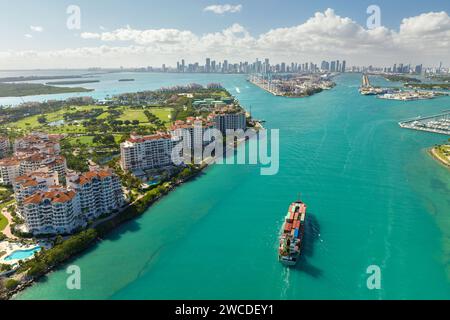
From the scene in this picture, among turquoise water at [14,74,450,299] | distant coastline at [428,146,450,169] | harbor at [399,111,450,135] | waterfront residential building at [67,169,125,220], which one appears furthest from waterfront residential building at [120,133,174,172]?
harbor at [399,111,450,135]

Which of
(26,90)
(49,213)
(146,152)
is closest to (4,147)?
(146,152)

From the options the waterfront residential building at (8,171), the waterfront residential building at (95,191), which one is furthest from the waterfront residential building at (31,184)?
the waterfront residential building at (8,171)

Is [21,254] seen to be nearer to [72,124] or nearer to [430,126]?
[72,124]

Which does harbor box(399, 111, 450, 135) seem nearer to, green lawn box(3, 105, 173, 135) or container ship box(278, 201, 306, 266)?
green lawn box(3, 105, 173, 135)

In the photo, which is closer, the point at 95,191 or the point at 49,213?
the point at 49,213

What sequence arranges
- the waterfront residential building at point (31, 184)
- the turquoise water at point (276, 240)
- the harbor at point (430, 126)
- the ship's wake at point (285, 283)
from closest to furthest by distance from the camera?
the ship's wake at point (285, 283)
the turquoise water at point (276, 240)
the waterfront residential building at point (31, 184)
the harbor at point (430, 126)

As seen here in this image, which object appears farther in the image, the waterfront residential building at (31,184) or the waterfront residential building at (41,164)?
the waterfront residential building at (41,164)

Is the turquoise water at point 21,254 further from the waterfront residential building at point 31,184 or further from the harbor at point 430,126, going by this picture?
the harbor at point 430,126
